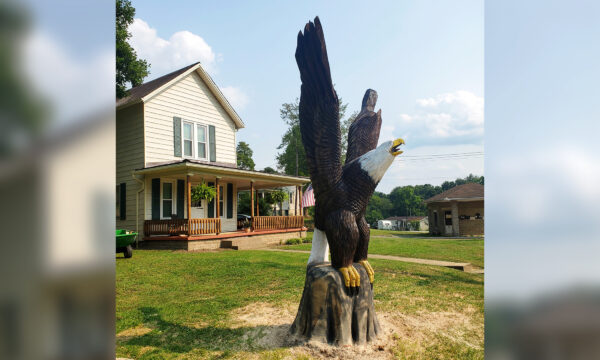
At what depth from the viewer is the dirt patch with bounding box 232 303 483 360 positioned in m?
3.21

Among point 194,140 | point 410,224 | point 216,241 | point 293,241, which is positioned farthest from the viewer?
point 410,224

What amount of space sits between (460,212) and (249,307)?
20.1 meters

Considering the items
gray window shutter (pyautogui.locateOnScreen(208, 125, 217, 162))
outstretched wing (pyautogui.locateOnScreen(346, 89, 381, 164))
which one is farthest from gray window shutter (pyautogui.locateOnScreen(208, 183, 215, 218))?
outstretched wing (pyautogui.locateOnScreen(346, 89, 381, 164))

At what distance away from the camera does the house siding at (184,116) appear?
12352 millimetres

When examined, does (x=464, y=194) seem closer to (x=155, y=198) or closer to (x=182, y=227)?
(x=182, y=227)

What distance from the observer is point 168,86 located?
12836 millimetres

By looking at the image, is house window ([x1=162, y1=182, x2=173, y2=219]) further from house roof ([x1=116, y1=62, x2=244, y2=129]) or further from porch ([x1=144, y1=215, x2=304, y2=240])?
house roof ([x1=116, y1=62, x2=244, y2=129])

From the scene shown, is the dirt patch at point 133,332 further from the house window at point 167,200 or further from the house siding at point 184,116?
the house siding at point 184,116

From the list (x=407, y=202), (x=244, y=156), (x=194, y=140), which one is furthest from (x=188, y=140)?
(x=407, y=202)
